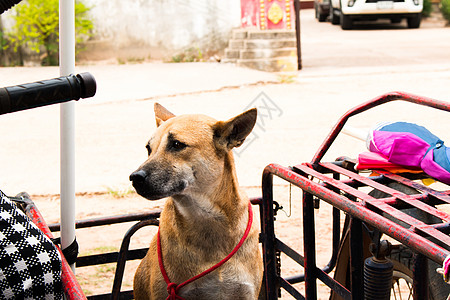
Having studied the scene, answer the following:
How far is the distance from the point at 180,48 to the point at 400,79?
428 cm

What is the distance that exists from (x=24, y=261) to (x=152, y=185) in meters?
0.86

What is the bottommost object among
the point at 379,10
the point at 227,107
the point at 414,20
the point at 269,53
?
the point at 227,107

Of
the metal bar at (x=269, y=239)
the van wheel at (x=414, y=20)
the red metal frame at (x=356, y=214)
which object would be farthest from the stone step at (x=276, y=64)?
the metal bar at (x=269, y=239)

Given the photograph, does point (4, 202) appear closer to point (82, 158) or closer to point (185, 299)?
point (185, 299)

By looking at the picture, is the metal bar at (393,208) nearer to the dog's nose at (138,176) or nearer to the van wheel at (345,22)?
the dog's nose at (138,176)

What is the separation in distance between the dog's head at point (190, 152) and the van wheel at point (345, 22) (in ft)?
50.3

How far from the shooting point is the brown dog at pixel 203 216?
7.70ft

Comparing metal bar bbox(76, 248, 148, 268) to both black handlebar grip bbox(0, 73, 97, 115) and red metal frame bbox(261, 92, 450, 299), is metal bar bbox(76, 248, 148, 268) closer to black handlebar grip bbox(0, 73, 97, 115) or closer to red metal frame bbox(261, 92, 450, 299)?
red metal frame bbox(261, 92, 450, 299)

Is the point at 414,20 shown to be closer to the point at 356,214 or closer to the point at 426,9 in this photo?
the point at 426,9

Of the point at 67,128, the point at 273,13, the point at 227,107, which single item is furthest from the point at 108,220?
the point at 273,13

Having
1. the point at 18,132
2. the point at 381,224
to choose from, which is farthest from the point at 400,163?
the point at 18,132

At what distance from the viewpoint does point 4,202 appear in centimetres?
149

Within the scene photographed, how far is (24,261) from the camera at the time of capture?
140cm

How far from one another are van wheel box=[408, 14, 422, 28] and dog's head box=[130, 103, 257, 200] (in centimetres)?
1577
